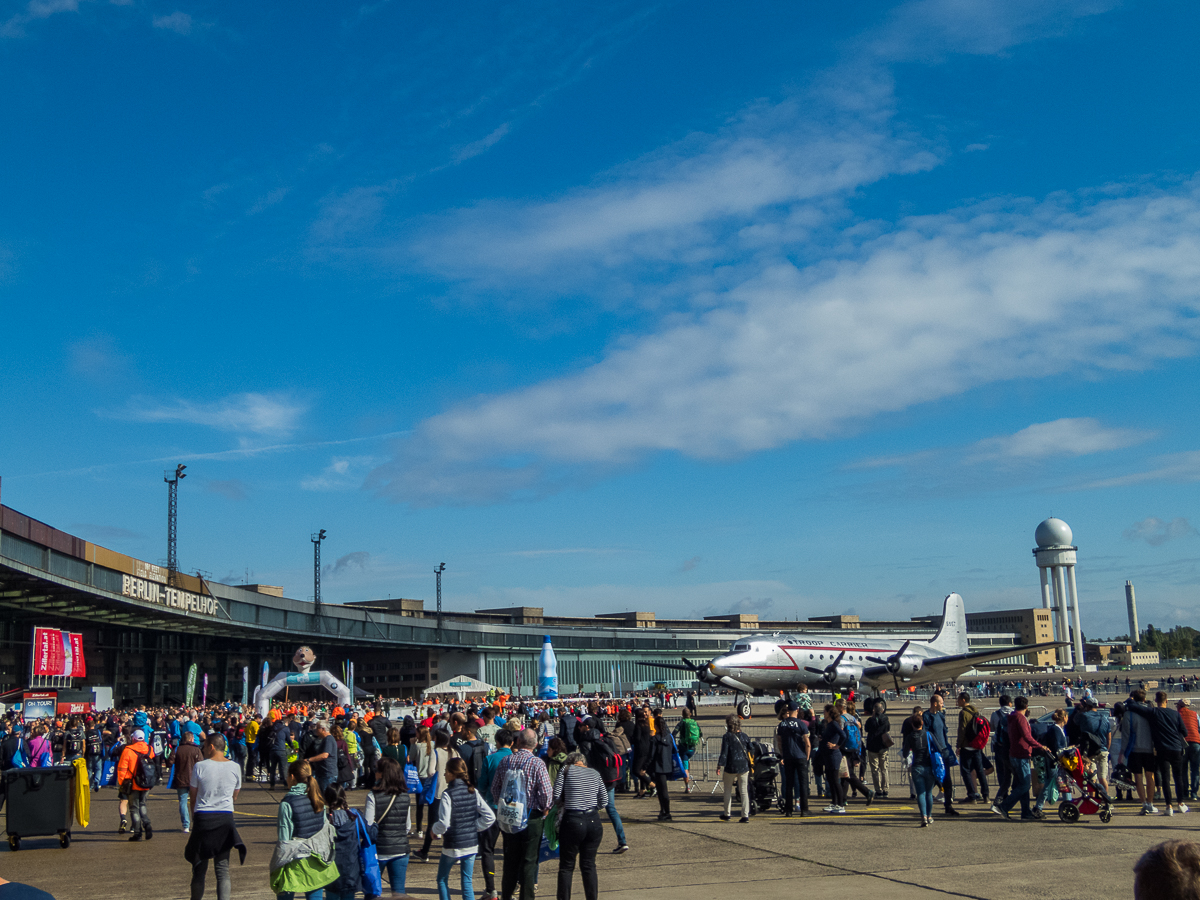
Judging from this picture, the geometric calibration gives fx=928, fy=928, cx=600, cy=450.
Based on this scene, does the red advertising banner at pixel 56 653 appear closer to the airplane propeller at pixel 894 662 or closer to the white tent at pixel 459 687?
the white tent at pixel 459 687

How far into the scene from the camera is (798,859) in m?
11.2

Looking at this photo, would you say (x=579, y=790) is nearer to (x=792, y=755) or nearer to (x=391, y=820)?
(x=391, y=820)

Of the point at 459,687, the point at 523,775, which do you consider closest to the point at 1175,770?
the point at 523,775

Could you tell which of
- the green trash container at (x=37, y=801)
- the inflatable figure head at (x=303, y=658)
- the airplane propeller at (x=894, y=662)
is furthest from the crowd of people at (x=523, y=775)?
the airplane propeller at (x=894, y=662)

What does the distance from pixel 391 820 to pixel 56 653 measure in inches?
1402

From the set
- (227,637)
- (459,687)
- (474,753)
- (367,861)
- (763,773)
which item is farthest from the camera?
(227,637)

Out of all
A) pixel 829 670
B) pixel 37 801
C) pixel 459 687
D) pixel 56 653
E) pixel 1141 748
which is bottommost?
pixel 459 687

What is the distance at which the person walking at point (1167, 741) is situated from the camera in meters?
13.3

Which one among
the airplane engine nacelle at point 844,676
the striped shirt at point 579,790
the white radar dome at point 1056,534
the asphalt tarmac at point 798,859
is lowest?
the airplane engine nacelle at point 844,676

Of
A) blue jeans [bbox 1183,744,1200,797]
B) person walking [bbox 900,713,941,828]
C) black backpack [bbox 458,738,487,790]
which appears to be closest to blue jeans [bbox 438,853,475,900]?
black backpack [bbox 458,738,487,790]

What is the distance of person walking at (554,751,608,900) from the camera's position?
28.1 ft

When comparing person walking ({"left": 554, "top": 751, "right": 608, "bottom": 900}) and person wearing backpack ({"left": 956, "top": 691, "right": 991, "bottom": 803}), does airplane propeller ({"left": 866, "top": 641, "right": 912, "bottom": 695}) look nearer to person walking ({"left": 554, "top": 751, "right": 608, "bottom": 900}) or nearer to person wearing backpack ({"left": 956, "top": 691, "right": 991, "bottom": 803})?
person wearing backpack ({"left": 956, "top": 691, "right": 991, "bottom": 803})

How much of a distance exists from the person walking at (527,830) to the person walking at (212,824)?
9.04ft

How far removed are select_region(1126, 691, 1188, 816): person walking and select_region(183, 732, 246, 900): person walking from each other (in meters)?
12.3
